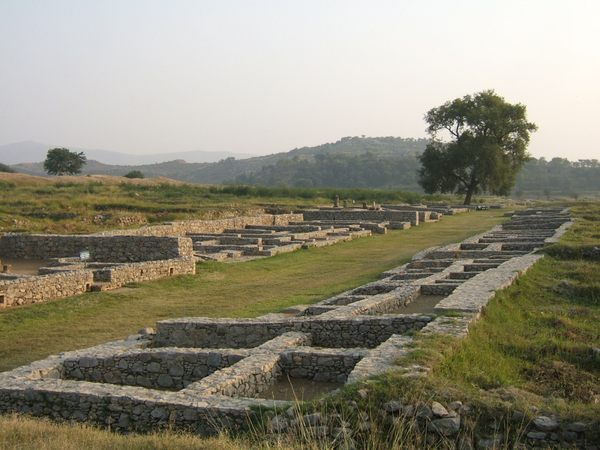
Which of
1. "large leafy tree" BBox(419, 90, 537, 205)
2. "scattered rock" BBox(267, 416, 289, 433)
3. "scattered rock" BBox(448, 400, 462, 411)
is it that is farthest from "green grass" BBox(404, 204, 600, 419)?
"large leafy tree" BBox(419, 90, 537, 205)

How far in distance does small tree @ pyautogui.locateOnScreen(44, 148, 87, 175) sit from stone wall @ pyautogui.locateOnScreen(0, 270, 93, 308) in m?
69.4

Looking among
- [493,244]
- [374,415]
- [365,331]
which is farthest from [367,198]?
[374,415]

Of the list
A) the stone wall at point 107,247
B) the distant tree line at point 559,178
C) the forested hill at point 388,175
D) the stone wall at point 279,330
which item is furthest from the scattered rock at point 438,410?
the forested hill at point 388,175

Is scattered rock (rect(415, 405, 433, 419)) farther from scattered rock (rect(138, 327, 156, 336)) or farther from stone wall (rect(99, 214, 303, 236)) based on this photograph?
stone wall (rect(99, 214, 303, 236))

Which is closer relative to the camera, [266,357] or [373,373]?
[373,373]

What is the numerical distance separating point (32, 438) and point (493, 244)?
18.4 m

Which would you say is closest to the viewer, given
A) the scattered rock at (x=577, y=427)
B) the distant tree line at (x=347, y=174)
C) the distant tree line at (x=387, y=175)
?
the scattered rock at (x=577, y=427)

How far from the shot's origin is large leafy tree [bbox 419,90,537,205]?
Result: 59.6m

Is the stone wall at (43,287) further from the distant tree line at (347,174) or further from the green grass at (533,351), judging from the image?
the distant tree line at (347,174)

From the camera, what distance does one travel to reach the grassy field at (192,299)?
12203mm

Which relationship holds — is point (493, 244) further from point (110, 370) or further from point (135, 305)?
point (110, 370)

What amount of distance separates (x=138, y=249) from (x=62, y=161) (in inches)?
2542

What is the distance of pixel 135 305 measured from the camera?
15.3 m

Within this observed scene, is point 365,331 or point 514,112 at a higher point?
point 514,112
